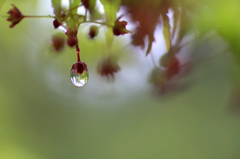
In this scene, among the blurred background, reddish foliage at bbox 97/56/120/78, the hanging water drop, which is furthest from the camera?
the blurred background

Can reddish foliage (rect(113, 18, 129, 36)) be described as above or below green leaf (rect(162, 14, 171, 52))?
below


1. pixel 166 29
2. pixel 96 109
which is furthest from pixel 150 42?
pixel 96 109

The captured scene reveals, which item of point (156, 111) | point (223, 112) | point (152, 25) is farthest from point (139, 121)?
point (152, 25)

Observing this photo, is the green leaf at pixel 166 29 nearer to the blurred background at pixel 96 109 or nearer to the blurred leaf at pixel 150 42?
the blurred leaf at pixel 150 42

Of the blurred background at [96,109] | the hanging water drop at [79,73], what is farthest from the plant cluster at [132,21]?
the blurred background at [96,109]

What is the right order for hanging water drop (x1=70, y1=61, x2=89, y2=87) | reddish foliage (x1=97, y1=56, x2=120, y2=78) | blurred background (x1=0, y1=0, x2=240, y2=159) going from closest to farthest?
hanging water drop (x1=70, y1=61, x2=89, y2=87) < reddish foliage (x1=97, y1=56, x2=120, y2=78) < blurred background (x1=0, y1=0, x2=240, y2=159)

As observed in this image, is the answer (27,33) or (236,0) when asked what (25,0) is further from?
(236,0)

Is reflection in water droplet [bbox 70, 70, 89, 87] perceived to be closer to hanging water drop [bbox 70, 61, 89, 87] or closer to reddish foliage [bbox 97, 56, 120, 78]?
hanging water drop [bbox 70, 61, 89, 87]

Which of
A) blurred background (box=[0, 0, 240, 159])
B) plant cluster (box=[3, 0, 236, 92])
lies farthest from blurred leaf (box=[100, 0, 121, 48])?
blurred background (box=[0, 0, 240, 159])
